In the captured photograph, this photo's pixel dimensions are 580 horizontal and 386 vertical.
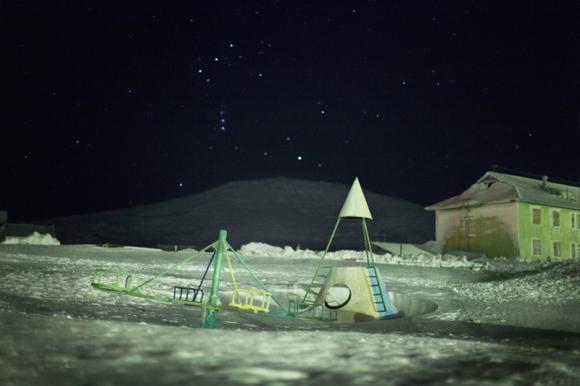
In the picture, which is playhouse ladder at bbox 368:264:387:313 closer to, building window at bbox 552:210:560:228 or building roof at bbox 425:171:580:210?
building roof at bbox 425:171:580:210

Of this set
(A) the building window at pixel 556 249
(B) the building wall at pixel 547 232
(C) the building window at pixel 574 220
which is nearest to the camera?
(B) the building wall at pixel 547 232

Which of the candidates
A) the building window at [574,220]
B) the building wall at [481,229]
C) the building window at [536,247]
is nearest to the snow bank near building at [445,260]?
the building window at [536,247]

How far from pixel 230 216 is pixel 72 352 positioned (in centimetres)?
8715

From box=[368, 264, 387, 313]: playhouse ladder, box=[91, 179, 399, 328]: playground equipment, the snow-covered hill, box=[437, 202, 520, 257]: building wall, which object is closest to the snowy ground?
box=[91, 179, 399, 328]: playground equipment

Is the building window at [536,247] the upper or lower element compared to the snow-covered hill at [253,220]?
lower

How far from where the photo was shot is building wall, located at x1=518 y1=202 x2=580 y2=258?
126ft

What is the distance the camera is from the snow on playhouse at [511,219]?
38719 mm

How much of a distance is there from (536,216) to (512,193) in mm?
2766

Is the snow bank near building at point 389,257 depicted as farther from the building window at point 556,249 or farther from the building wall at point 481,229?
the building window at point 556,249

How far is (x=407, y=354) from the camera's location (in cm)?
694

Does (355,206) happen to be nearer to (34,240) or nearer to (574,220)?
(574,220)

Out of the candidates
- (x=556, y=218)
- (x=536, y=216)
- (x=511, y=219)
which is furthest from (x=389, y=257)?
(x=556, y=218)

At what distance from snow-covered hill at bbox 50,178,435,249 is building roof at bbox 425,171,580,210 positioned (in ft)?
85.5

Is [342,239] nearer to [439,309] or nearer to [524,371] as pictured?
[439,309]
